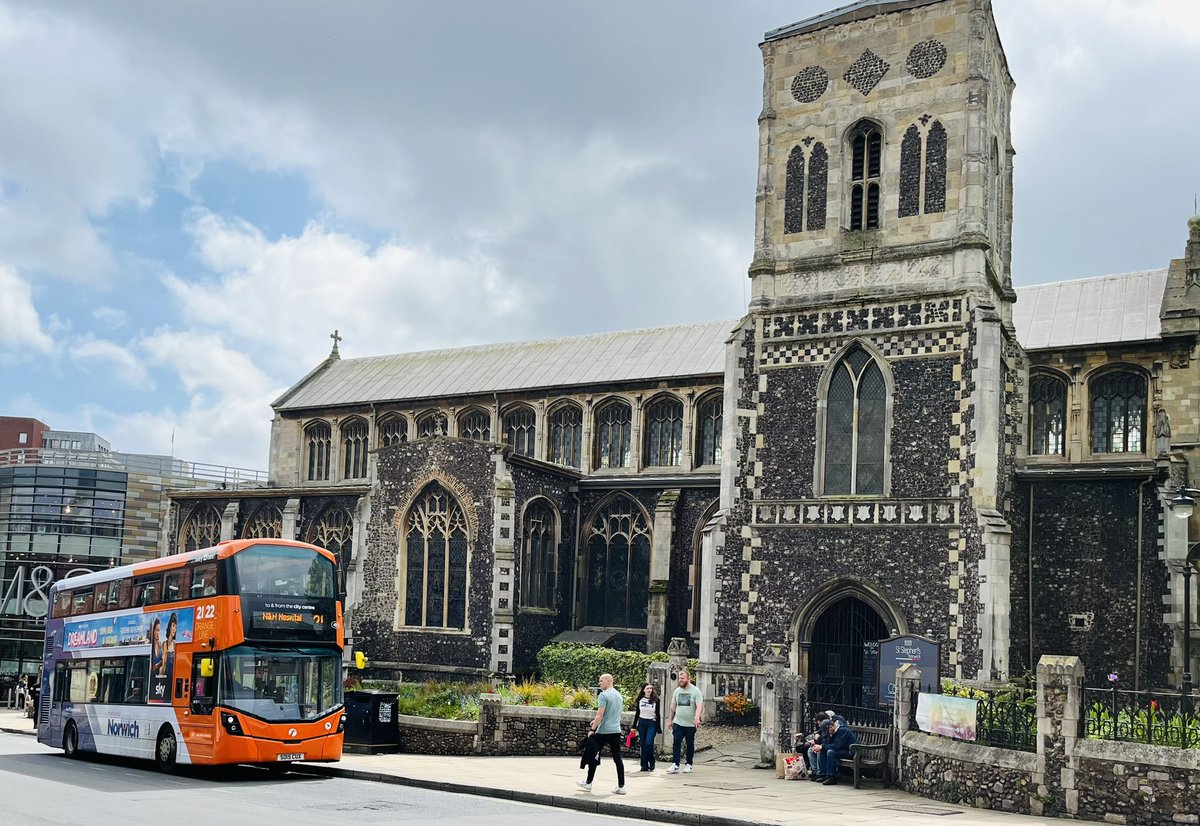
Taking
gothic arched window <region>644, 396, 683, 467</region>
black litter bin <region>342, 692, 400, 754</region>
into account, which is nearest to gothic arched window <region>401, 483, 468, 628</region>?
gothic arched window <region>644, 396, 683, 467</region>

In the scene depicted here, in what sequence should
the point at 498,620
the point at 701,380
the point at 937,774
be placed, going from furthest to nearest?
the point at 701,380 < the point at 498,620 < the point at 937,774

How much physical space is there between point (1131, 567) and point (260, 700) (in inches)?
804

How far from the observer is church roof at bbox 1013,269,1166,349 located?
115 feet

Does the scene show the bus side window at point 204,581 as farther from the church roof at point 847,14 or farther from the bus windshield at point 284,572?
the church roof at point 847,14

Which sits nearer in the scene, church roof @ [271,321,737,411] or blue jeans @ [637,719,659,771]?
blue jeans @ [637,719,659,771]

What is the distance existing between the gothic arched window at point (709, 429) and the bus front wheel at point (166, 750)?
2076cm

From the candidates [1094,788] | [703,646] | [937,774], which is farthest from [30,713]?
[1094,788]

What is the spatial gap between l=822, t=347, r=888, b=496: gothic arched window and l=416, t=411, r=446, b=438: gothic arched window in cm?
1894

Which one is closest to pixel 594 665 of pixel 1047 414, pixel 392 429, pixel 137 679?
pixel 137 679

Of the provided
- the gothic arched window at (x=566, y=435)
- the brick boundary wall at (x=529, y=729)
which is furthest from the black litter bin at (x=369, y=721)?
the gothic arched window at (x=566, y=435)

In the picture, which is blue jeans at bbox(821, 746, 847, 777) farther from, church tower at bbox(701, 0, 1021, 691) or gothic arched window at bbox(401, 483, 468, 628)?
gothic arched window at bbox(401, 483, 468, 628)

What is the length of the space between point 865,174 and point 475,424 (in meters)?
18.9

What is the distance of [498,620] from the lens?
1384 inches

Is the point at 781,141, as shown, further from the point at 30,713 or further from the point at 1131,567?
the point at 30,713
